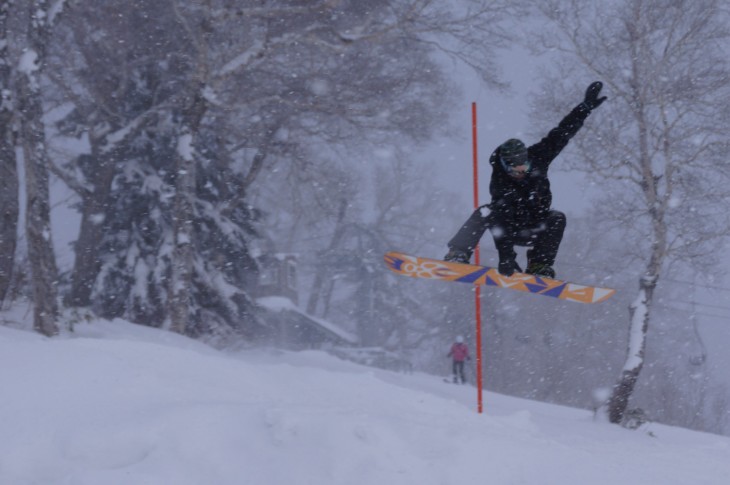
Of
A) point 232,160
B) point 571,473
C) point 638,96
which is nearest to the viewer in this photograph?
point 571,473

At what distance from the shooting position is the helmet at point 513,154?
6.24 metres

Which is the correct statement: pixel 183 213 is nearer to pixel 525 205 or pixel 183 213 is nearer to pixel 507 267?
pixel 507 267

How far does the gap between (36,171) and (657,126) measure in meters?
10.4

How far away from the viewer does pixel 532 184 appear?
21.8ft

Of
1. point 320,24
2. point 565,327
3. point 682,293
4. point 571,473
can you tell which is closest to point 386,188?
point 565,327

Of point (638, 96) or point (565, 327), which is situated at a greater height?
point (638, 96)

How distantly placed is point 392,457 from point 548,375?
33.0 m

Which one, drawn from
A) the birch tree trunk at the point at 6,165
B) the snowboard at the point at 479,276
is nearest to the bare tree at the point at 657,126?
the snowboard at the point at 479,276

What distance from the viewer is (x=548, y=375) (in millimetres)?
36812

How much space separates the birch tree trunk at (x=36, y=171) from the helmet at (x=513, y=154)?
7.41 m

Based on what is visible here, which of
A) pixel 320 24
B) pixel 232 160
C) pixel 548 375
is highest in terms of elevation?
pixel 320 24

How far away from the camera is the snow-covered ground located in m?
5.08

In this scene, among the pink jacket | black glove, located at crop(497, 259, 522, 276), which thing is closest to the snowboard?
Answer: black glove, located at crop(497, 259, 522, 276)

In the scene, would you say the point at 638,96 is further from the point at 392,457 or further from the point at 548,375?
the point at 548,375
